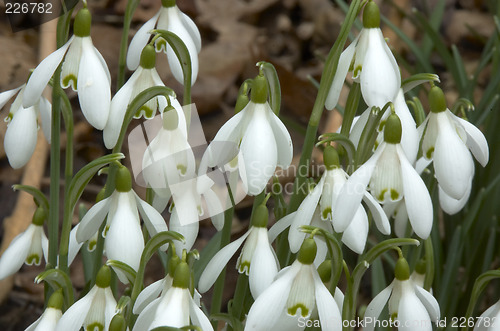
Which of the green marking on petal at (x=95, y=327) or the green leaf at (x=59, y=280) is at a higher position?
the green leaf at (x=59, y=280)

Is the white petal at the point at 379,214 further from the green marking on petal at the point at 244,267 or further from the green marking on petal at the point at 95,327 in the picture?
the green marking on petal at the point at 95,327

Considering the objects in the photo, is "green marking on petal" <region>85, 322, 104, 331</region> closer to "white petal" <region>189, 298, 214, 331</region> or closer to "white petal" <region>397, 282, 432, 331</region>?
"white petal" <region>189, 298, 214, 331</region>

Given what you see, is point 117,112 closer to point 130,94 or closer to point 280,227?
point 130,94

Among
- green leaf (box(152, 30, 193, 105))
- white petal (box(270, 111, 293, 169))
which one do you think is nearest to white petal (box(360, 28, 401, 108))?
white petal (box(270, 111, 293, 169))

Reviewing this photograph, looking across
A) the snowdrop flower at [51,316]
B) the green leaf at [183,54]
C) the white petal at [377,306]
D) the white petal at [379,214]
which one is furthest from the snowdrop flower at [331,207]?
the snowdrop flower at [51,316]

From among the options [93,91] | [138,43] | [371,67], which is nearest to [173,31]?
[138,43]

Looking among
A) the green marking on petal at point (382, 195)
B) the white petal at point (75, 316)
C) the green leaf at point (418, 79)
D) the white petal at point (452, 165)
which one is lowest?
the white petal at point (75, 316)
